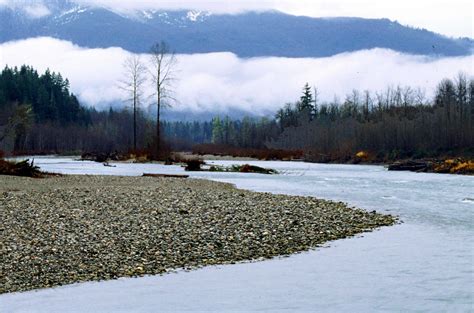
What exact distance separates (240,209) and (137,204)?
3.59m

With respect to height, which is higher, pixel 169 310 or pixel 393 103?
pixel 393 103

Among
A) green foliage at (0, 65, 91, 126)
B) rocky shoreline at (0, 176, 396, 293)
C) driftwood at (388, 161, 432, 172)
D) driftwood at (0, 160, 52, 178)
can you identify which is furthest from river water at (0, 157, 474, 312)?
green foliage at (0, 65, 91, 126)

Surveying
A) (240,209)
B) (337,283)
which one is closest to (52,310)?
(337,283)

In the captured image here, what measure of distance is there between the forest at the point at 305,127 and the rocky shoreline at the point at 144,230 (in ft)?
157

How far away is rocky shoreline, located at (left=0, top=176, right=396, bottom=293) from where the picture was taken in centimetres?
1284

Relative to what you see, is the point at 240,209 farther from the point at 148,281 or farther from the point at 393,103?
the point at 393,103

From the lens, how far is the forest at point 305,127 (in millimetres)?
78750

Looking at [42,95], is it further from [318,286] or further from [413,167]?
[318,286]

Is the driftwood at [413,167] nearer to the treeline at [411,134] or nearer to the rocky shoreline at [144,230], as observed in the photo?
the treeline at [411,134]

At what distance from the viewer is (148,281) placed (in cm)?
1203

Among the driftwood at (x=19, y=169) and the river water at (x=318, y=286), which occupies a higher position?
the driftwood at (x=19, y=169)

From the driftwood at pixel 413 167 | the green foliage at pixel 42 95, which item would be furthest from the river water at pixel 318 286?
the green foliage at pixel 42 95

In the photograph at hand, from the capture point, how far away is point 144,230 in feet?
54.6

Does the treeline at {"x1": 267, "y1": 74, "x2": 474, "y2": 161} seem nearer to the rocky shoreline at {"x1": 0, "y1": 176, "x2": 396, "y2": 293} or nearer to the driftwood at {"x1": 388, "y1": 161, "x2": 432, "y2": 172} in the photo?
the driftwood at {"x1": 388, "y1": 161, "x2": 432, "y2": 172}
